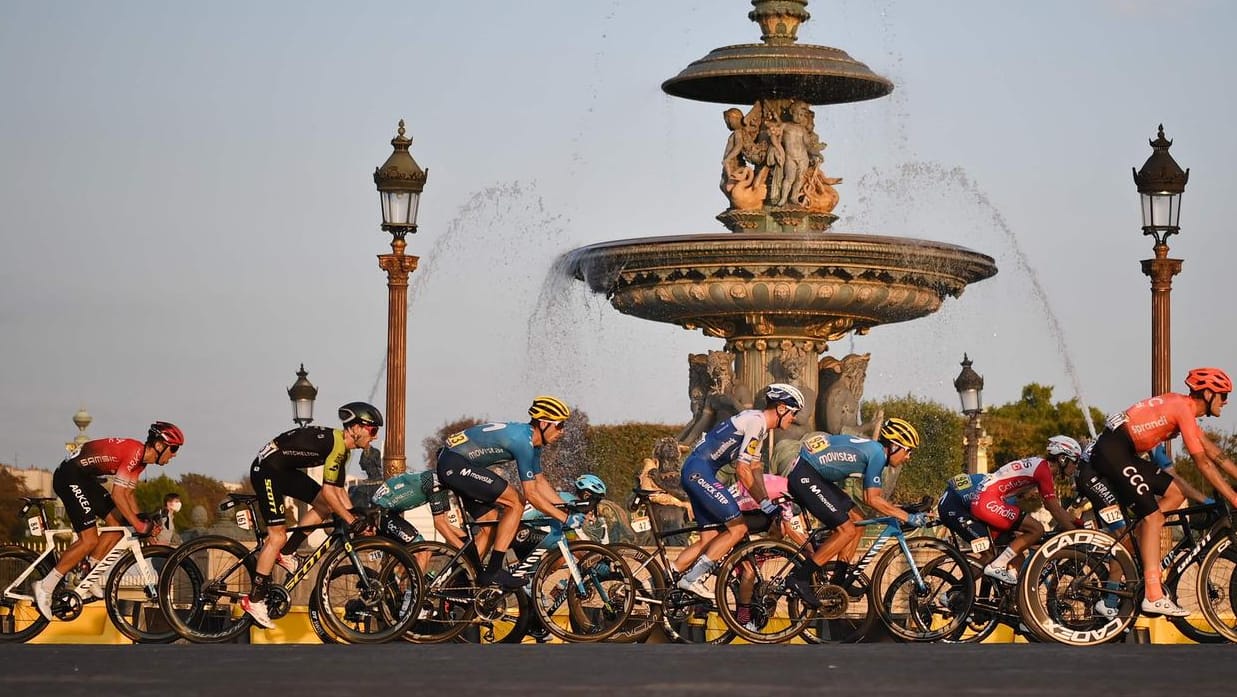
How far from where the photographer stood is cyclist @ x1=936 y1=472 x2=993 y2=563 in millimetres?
17469

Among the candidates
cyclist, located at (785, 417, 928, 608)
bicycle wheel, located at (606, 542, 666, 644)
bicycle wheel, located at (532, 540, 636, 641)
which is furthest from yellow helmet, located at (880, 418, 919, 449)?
bicycle wheel, located at (532, 540, 636, 641)

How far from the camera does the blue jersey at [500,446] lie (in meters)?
16.5

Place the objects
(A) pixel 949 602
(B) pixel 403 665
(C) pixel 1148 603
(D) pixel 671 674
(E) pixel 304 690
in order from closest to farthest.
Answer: (E) pixel 304 690 → (D) pixel 671 674 → (B) pixel 403 665 → (C) pixel 1148 603 → (A) pixel 949 602

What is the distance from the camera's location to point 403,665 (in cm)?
1228

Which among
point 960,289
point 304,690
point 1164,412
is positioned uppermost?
point 960,289

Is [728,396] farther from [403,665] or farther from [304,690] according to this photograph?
[304,690]

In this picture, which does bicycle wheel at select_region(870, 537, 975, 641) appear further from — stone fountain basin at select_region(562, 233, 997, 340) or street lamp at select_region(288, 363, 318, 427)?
street lamp at select_region(288, 363, 318, 427)

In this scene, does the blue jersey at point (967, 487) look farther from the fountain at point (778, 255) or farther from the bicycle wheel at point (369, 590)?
the fountain at point (778, 255)

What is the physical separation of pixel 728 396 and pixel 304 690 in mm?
18032

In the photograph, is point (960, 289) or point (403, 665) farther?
point (960, 289)

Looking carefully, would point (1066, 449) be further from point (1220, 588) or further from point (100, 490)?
point (100, 490)

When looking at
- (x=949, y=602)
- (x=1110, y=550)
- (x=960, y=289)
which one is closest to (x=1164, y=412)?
(x=1110, y=550)

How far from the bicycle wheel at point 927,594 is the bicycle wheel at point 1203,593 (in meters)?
1.55

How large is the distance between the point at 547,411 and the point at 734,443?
4.08 feet
